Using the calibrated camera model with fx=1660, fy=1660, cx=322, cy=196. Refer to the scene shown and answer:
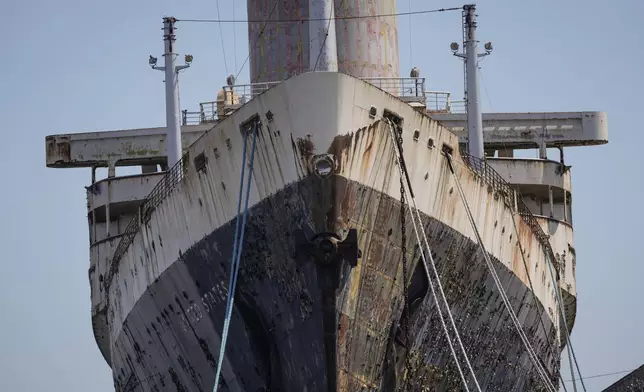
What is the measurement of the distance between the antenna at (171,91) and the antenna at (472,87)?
15.8 ft

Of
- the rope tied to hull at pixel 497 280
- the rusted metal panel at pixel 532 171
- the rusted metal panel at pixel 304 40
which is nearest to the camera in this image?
the rope tied to hull at pixel 497 280

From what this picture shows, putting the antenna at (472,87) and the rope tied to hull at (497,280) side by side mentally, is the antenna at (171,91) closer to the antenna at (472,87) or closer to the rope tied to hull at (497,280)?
the antenna at (472,87)

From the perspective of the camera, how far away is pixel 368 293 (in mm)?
22547

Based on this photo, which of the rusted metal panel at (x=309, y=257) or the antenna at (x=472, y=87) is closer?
the rusted metal panel at (x=309, y=257)

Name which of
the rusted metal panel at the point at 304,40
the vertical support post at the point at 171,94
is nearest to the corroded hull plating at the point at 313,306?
the vertical support post at the point at 171,94

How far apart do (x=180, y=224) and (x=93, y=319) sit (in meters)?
8.54

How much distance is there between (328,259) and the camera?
857 inches

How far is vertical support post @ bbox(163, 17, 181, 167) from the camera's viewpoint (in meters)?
27.7

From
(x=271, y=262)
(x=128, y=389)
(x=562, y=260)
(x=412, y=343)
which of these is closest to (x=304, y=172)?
(x=271, y=262)

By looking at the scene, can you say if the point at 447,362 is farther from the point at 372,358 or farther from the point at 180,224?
the point at 180,224

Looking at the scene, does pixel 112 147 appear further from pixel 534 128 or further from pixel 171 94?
pixel 534 128

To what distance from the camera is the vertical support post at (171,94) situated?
27.7 meters

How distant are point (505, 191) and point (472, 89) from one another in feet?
11.0

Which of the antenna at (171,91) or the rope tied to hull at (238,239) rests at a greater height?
the antenna at (171,91)
